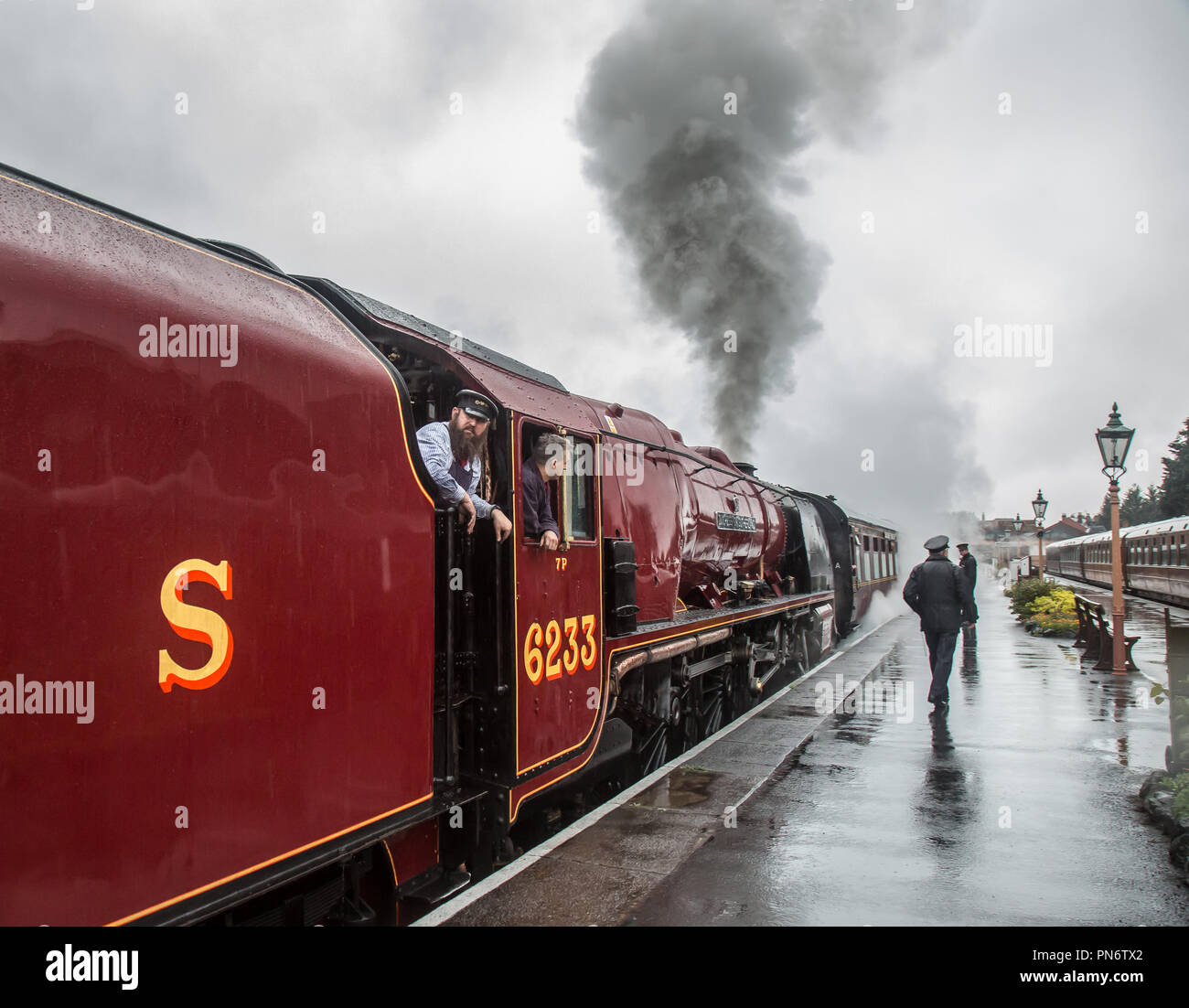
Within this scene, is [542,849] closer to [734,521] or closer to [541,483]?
[541,483]

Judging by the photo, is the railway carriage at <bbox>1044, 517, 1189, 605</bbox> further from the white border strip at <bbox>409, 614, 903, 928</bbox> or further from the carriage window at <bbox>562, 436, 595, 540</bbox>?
the carriage window at <bbox>562, 436, 595, 540</bbox>

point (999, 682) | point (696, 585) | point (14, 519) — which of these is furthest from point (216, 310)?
point (999, 682)

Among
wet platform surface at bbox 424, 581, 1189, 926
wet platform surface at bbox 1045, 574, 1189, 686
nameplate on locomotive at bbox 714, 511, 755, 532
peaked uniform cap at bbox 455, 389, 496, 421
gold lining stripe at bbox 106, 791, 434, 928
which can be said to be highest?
peaked uniform cap at bbox 455, 389, 496, 421

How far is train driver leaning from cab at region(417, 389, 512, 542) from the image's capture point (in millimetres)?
3451

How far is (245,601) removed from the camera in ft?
7.57

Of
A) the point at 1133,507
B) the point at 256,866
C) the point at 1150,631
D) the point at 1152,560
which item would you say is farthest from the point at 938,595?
the point at 1133,507

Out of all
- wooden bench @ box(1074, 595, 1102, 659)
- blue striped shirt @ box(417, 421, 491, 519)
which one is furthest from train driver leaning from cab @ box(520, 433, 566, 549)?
wooden bench @ box(1074, 595, 1102, 659)

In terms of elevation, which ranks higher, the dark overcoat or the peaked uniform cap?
the peaked uniform cap

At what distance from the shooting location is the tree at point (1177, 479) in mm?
53031

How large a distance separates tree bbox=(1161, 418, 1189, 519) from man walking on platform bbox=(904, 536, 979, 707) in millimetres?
53819

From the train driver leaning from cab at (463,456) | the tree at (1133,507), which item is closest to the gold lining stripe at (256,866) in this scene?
the train driver leaning from cab at (463,456)

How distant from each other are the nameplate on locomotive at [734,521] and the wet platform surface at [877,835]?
1.96 metres

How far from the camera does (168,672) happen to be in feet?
6.79
